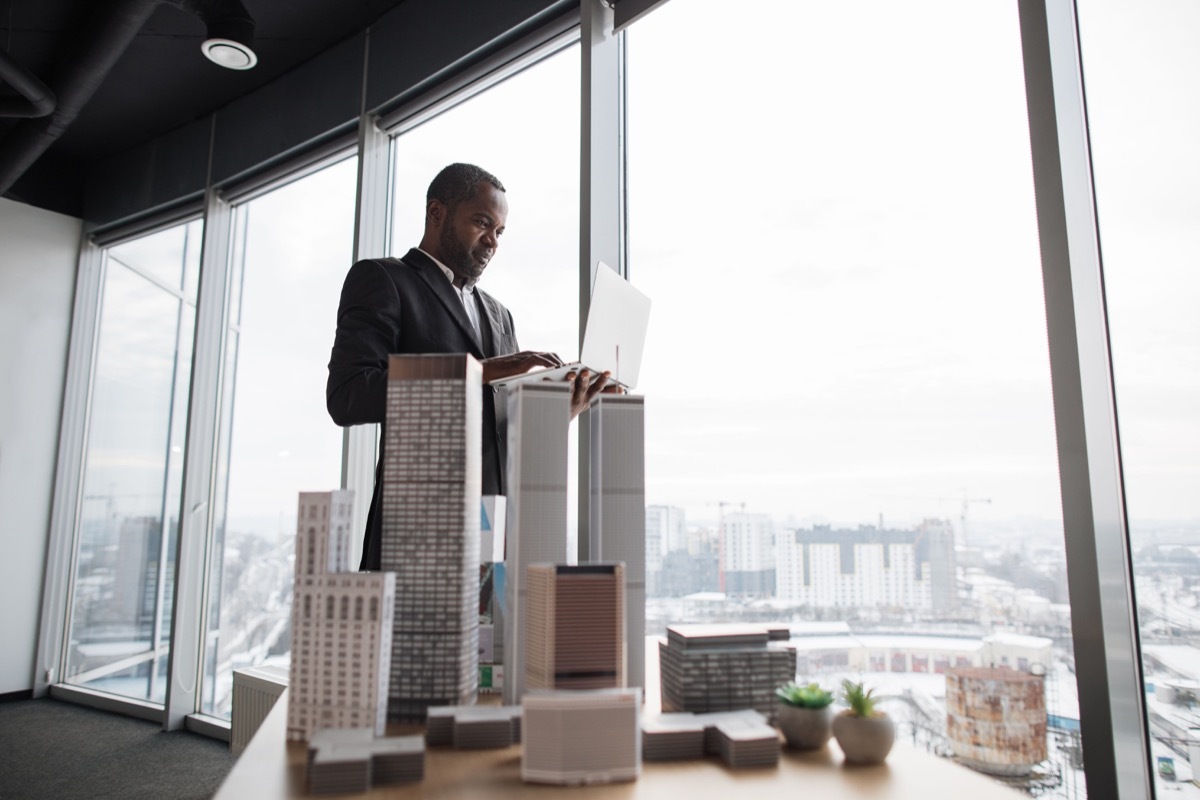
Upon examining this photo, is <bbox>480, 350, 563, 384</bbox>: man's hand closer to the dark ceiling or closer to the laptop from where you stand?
the laptop

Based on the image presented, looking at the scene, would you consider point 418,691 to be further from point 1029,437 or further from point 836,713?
point 1029,437

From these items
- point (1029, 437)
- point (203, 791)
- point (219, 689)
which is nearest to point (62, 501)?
point (219, 689)

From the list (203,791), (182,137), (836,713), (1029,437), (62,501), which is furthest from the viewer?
(62,501)

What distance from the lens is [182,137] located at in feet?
15.3

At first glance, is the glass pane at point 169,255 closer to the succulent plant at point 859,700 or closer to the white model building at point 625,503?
the white model building at point 625,503

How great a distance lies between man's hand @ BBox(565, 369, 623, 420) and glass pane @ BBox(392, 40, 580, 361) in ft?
3.86

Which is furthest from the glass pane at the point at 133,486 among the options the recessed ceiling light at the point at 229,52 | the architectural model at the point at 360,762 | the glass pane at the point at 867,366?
the architectural model at the point at 360,762

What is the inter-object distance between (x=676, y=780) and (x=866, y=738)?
0.71 feet

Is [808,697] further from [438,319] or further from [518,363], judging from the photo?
[438,319]

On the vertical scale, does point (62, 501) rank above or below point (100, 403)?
below

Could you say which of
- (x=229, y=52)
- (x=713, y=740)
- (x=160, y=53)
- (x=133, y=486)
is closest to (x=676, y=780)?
(x=713, y=740)

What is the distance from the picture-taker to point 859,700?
867mm

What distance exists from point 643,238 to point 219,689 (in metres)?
3.32

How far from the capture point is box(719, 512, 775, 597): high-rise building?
2.01m
